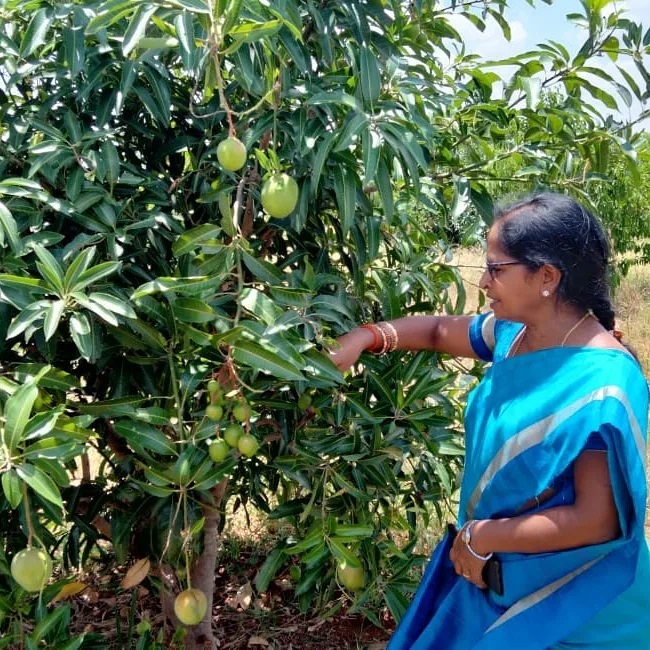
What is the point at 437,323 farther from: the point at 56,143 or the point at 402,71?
the point at 56,143

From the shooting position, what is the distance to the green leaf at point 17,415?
3.77 ft

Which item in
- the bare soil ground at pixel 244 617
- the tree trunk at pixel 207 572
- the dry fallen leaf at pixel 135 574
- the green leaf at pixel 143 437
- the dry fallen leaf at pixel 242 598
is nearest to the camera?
the green leaf at pixel 143 437

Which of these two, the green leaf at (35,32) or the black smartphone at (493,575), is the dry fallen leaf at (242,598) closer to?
the black smartphone at (493,575)

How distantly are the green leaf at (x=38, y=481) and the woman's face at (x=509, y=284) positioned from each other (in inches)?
33.5

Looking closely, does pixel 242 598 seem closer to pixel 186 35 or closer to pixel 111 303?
pixel 111 303

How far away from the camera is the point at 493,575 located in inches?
59.4

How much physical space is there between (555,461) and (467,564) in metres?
0.33

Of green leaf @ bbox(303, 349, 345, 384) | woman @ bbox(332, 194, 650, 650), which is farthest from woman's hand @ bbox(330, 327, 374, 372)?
woman @ bbox(332, 194, 650, 650)

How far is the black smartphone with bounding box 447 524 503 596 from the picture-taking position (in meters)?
1.50

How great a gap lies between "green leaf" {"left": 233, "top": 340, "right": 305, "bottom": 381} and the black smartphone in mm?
580

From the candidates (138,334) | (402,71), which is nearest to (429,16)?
(402,71)

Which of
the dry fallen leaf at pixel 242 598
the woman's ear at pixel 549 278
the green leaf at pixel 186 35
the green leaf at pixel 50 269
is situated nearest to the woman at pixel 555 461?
the woman's ear at pixel 549 278

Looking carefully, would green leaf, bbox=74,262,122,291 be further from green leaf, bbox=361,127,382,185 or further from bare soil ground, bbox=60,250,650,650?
bare soil ground, bbox=60,250,650,650

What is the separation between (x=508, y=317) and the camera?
4.93 ft
